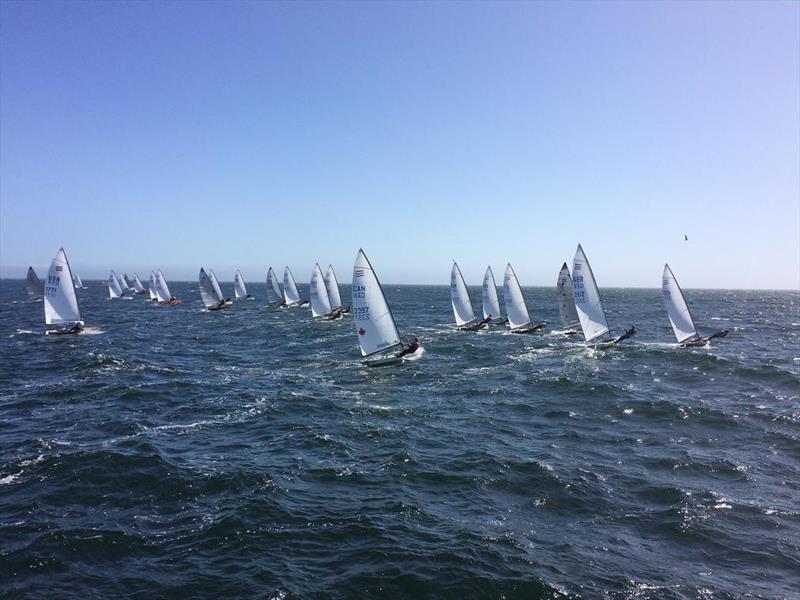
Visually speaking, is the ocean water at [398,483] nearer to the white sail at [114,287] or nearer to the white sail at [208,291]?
the white sail at [208,291]

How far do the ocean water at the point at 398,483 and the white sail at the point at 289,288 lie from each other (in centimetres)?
5502

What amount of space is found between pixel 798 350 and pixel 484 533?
53.9m

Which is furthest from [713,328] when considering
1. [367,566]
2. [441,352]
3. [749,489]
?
[367,566]

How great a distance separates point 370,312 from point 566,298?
25.1 metres

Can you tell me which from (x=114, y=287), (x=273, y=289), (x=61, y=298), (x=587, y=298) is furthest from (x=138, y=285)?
(x=587, y=298)

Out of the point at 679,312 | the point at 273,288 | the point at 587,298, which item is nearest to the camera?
the point at 587,298

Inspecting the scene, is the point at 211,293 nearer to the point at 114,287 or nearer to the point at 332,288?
the point at 332,288

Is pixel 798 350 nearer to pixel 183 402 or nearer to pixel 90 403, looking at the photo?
pixel 183 402

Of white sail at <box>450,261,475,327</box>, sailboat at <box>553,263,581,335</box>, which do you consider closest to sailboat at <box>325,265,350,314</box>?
white sail at <box>450,261,475,327</box>

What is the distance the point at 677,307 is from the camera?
45.6 metres

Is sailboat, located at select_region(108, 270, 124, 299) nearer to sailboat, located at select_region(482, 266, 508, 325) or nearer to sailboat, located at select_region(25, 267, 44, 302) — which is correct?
sailboat, located at select_region(25, 267, 44, 302)

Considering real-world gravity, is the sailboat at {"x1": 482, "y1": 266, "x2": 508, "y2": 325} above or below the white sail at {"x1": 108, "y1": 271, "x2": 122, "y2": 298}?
below

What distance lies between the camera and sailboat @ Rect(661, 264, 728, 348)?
44.4 meters

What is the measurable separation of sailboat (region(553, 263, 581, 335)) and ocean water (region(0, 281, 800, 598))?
16.1m
